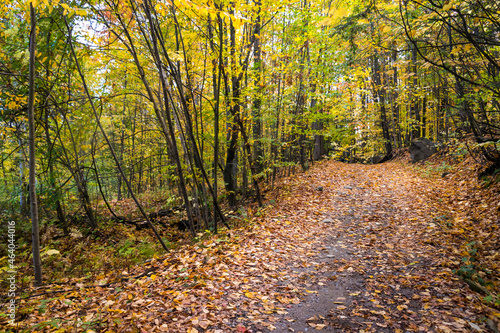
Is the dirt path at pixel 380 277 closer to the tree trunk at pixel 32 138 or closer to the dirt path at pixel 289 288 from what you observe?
the dirt path at pixel 289 288

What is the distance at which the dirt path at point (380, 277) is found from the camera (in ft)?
9.57

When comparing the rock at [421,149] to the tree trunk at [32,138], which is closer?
the tree trunk at [32,138]

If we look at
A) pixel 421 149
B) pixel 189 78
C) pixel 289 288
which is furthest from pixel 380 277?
pixel 421 149

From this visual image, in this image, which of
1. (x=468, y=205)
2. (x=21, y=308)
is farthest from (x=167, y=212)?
(x=468, y=205)

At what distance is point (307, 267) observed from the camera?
4.36 meters

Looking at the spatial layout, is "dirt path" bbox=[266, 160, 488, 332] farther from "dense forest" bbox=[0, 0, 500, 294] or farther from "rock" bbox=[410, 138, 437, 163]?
Answer: "rock" bbox=[410, 138, 437, 163]

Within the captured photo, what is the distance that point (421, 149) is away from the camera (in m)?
12.8

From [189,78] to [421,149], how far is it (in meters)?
12.7

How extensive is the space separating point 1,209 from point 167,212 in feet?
15.7

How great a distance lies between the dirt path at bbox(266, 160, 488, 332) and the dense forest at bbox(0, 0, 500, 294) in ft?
7.95

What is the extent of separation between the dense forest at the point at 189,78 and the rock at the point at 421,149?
13.0ft

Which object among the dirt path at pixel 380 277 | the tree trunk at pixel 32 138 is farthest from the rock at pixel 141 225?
the dirt path at pixel 380 277

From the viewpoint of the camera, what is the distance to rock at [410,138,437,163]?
12.5 metres

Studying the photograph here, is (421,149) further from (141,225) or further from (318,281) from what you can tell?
(141,225)
